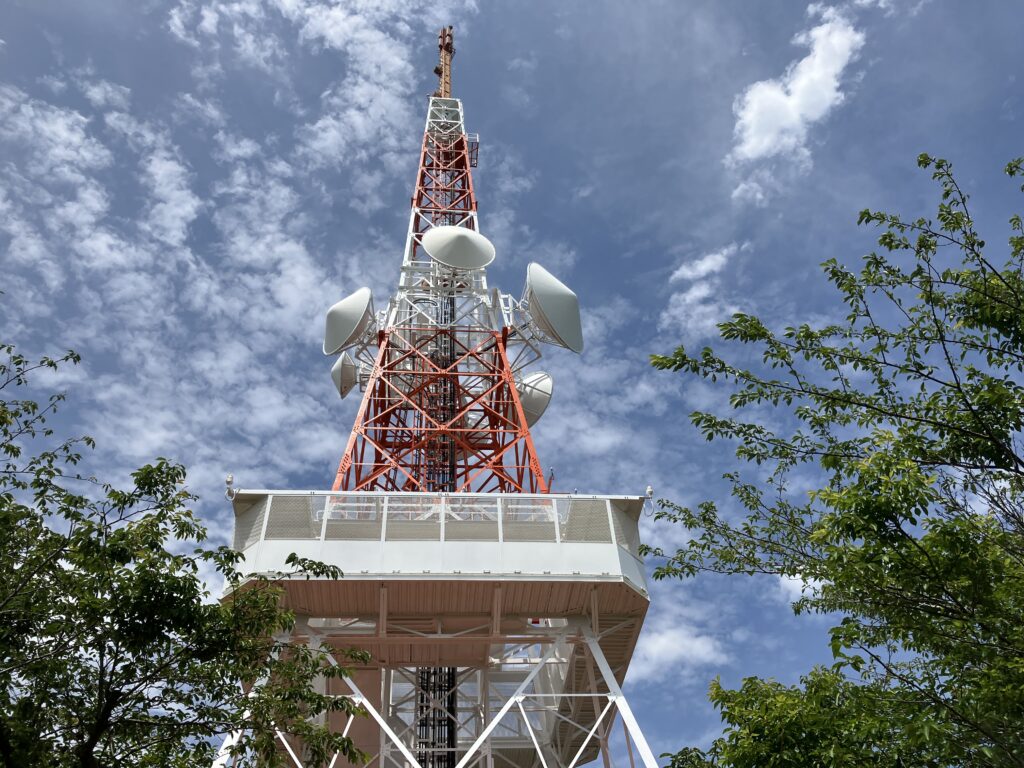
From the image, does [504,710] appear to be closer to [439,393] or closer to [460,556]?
[460,556]

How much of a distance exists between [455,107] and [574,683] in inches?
1099

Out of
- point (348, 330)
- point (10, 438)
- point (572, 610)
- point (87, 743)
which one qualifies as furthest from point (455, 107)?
point (87, 743)

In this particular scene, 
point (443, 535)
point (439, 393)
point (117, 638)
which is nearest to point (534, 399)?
point (439, 393)

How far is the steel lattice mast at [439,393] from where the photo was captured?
26922mm

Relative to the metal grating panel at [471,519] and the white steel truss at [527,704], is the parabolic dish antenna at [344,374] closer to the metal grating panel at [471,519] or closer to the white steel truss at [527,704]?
the white steel truss at [527,704]

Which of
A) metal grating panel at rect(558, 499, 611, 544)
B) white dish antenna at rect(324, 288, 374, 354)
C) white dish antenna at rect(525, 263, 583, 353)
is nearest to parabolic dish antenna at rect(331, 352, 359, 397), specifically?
white dish antenna at rect(324, 288, 374, 354)

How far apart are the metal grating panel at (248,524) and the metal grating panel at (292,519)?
0.25 metres

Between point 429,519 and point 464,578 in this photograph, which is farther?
point 429,519

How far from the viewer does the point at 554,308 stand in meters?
27.5

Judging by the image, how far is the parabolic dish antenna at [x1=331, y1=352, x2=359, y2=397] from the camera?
31.1m

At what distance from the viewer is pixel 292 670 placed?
1154 centimetres

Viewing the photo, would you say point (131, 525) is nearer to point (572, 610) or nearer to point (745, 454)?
point (745, 454)

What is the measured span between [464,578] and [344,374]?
46.8ft

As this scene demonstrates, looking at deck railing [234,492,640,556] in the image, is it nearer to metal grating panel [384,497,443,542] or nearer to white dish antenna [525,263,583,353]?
metal grating panel [384,497,443,542]
